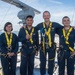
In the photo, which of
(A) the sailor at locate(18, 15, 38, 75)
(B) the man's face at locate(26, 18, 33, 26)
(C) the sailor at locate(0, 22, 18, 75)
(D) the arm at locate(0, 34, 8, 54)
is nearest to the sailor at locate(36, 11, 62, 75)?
(A) the sailor at locate(18, 15, 38, 75)

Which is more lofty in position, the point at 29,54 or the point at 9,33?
the point at 9,33

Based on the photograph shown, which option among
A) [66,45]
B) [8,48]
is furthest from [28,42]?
[66,45]

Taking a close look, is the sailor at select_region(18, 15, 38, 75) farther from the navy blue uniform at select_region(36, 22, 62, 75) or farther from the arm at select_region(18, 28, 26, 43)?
the navy blue uniform at select_region(36, 22, 62, 75)

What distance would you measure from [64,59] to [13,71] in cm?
157

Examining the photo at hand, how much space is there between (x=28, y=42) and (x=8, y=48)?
61cm

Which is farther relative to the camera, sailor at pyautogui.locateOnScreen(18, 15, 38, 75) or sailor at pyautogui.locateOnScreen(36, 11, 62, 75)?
sailor at pyautogui.locateOnScreen(36, 11, 62, 75)

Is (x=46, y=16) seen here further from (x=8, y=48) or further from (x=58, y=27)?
(x=8, y=48)

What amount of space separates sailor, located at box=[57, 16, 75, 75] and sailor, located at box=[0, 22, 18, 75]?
135cm

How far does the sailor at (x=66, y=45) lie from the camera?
19.6ft

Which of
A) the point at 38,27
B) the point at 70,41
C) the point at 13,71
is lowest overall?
the point at 13,71

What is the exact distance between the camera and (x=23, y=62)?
6262 mm

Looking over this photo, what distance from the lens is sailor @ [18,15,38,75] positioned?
6105mm

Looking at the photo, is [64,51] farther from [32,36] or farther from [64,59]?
[32,36]

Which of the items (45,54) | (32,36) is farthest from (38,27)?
(45,54)
